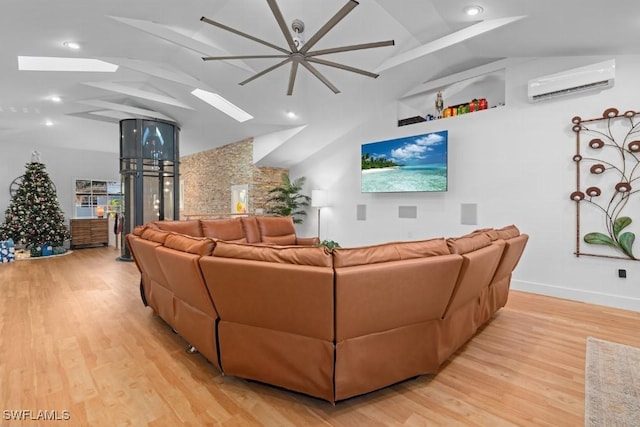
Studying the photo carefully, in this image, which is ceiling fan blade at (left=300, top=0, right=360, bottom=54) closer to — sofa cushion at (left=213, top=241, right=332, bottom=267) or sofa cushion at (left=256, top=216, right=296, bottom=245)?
sofa cushion at (left=213, top=241, right=332, bottom=267)

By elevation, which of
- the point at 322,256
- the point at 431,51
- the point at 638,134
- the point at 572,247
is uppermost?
the point at 431,51

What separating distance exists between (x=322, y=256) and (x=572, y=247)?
4.01 m

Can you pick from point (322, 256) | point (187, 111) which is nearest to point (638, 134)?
point (322, 256)

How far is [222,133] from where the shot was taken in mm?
8141

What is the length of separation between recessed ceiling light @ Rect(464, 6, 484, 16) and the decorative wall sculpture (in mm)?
1966

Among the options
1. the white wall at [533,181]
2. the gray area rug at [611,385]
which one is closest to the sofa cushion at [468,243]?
the gray area rug at [611,385]

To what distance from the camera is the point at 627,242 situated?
3555 millimetres

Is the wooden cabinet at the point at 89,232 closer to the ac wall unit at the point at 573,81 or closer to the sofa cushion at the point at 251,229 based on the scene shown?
the sofa cushion at the point at 251,229

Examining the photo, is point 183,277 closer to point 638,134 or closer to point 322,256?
point 322,256

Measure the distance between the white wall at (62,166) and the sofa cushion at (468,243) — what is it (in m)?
11.0

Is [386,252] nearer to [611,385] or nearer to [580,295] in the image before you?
[611,385]

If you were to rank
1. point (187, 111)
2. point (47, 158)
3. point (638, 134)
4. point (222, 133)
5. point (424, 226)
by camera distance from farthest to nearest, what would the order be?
point (47, 158), point (222, 133), point (187, 111), point (424, 226), point (638, 134)
